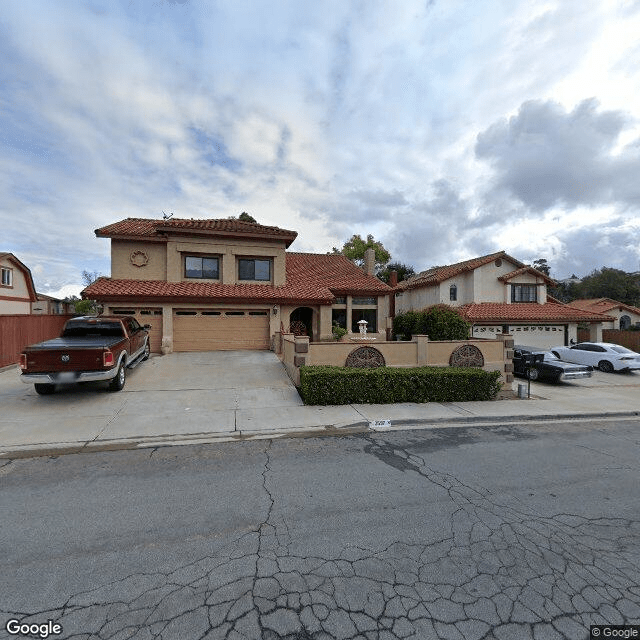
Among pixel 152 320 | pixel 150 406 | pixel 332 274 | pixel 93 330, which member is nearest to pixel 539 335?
pixel 332 274

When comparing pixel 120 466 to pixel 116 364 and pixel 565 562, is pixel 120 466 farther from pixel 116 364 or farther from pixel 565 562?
pixel 565 562

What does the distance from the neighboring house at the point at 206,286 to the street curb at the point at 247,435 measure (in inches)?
419

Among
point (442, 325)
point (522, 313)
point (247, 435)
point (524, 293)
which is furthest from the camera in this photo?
point (524, 293)

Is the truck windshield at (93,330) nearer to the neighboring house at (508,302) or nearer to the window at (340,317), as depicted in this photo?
the window at (340,317)

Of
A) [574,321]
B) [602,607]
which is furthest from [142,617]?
[574,321]

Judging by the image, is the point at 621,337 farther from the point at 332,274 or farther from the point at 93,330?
the point at 93,330

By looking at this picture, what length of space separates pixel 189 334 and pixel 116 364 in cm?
792

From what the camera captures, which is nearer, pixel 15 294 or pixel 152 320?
pixel 152 320

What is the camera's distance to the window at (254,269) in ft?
61.2

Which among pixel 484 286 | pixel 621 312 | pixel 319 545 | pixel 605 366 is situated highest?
pixel 484 286

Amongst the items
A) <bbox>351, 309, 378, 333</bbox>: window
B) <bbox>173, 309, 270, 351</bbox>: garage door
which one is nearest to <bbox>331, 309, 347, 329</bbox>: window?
<bbox>351, 309, 378, 333</bbox>: window

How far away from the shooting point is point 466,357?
11.3m

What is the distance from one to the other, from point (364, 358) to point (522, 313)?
1603cm

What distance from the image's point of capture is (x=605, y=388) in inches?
483
